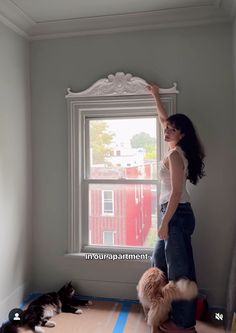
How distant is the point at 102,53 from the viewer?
123 inches

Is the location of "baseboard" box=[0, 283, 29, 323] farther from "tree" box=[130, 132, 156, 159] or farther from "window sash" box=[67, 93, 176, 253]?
"tree" box=[130, 132, 156, 159]

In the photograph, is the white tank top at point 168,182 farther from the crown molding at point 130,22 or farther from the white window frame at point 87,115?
the crown molding at point 130,22

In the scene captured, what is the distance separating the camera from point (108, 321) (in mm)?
2766

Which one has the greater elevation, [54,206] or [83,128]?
[83,128]

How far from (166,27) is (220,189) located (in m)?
1.52

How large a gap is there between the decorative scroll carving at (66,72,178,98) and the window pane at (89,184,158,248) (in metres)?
0.87

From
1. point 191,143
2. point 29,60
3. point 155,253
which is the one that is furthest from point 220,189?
point 29,60

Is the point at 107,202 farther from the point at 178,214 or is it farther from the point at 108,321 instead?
the point at 108,321

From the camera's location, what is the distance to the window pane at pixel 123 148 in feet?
10.3

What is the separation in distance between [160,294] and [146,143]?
135 centimetres

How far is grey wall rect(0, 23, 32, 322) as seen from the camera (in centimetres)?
284

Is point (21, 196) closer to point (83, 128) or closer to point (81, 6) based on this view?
point (83, 128)

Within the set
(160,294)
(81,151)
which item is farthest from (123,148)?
(160,294)

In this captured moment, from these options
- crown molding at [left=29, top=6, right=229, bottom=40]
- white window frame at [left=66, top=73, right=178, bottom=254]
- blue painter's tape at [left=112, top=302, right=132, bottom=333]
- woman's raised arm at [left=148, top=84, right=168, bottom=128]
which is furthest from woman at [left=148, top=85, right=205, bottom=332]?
crown molding at [left=29, top=6, right=229, bottom=40]
